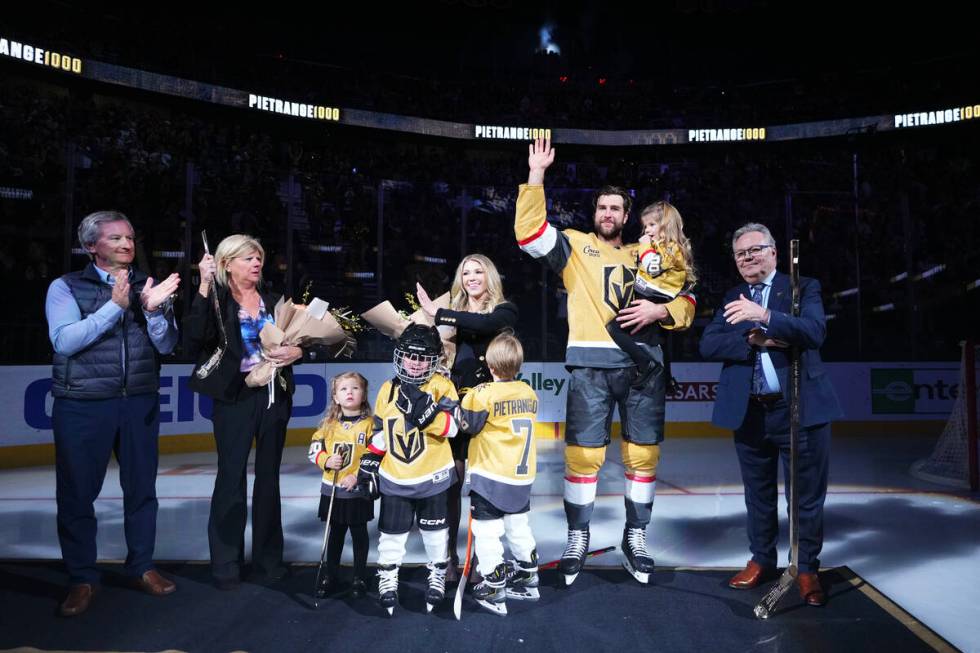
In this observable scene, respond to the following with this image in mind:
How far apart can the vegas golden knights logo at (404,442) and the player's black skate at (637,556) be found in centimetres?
118

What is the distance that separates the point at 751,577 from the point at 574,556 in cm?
82

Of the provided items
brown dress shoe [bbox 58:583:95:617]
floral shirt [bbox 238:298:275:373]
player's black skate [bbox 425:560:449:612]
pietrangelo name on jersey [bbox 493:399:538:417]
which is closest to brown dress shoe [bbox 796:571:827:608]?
pietrangelo name on jersey [bbox 493:399:538:417]

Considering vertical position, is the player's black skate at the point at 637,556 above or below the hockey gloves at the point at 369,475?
below

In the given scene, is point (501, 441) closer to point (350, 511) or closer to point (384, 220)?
point (350, 511)

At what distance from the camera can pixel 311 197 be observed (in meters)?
11.0

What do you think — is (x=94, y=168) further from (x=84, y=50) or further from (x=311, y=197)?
(x=84, y=50)

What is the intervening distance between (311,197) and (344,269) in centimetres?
157

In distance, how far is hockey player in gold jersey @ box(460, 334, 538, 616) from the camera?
9.68 ft

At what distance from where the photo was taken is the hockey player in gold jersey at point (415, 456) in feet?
9.48

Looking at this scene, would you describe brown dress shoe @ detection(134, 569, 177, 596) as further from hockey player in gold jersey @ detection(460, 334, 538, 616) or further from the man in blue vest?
hockey player in gold jersey @ detection(460, 334, 538, 616)

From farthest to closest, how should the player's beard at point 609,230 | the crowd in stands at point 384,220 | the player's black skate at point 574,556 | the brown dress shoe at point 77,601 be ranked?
1. the crowd in stands at point 384,220
2. the player's beard at point 609,230
3. the player's black skate at point 574,556
4. the brown dress shoe at point 77,601

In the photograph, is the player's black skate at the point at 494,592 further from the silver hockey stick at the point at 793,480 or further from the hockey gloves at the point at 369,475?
the silver hockey stick at the point at 793,480

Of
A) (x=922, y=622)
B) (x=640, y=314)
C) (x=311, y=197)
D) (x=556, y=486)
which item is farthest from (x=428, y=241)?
(x=922, y=622)

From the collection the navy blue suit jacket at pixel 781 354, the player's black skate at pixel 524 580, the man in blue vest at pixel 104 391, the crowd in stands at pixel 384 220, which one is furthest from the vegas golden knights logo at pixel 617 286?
the crowd in stands at pixel 384 220
